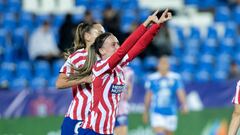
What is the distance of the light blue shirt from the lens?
13938 mm

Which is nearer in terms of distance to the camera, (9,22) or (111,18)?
(9,22)

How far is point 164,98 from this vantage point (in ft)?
45.8

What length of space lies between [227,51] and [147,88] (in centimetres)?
514

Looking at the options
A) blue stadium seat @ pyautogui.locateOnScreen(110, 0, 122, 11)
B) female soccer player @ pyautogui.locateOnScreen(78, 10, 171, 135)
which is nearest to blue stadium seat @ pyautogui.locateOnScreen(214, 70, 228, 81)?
blue stadium seat @ pyautogui.locateOnScreen(110, 0, 122, 11)

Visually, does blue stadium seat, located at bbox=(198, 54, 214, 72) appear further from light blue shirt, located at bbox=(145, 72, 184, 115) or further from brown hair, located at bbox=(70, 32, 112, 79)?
brown hair, located at bbox=(70, 32, 112, 79)

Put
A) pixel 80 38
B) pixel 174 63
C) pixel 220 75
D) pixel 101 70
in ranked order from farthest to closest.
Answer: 1. pixel 220 75
2. pixel 174 63
3. pixel 80 38
4. pixel 101 70

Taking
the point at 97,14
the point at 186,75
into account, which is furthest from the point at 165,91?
the point at 97,14

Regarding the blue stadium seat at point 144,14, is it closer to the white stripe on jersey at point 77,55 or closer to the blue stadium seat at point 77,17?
the blue stadium seat at point 77,17

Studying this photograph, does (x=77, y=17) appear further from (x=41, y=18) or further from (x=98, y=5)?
(x=98, y=5)

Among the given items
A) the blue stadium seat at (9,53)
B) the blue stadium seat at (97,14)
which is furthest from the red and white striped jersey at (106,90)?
the blue stadium seat at (97,14)

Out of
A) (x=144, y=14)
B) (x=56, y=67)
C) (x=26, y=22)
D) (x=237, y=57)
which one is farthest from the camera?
(x=237, y=57)

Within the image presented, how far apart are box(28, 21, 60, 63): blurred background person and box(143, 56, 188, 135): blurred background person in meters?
2.81

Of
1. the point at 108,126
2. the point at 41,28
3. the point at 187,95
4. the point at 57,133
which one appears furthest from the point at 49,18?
the point at 108,126

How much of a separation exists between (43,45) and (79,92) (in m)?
7.33
